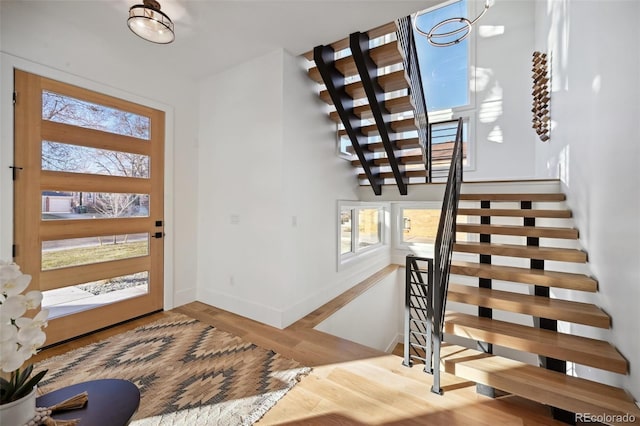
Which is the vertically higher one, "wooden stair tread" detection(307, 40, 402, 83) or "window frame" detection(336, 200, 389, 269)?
"wooden stair tread" detection(307, 40, 402, 83)

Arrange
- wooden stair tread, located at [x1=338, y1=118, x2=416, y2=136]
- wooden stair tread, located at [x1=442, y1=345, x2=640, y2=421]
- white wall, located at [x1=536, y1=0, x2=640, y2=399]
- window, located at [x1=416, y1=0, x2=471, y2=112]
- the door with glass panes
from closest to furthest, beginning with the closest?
1. wooden stair tread, located at [x1=442, y1=345, x2=640, y2=421]
2. white wall, located at [x1=536, y1=0, x2=640, y2=399]
3. the door with glass panes
4. wooden stair tread, located at [x1=338, y1=118, x2=416, y2=136]
5. window, located at [x1=416, y1=0, x2=471, y2=112]

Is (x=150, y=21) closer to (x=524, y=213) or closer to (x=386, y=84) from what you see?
(x=386, y=84)

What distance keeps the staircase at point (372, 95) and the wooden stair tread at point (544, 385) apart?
7.86 ft

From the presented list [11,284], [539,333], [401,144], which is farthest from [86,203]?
[539,333]

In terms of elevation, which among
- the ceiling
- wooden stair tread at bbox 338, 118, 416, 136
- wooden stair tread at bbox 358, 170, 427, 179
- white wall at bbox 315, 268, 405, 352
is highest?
the ceiling

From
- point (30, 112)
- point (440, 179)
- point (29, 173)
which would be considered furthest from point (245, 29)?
point (440, 179)

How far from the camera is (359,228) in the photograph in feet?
16.0

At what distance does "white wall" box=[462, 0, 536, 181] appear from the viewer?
4906 mm

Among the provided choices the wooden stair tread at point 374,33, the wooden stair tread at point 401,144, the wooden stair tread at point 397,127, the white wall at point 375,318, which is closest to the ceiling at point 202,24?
the wooden stair tread at point 374,33

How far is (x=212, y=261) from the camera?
3545 mm

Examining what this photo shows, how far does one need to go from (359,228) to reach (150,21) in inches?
152

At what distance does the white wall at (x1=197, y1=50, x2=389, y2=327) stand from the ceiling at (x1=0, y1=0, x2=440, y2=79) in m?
0.35

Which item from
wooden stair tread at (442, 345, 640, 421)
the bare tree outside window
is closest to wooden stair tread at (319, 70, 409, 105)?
the bare tree outside window

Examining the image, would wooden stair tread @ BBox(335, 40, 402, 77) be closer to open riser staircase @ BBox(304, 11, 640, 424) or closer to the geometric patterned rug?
open riser staircase @ BBox(304, 11, 640, 424)
